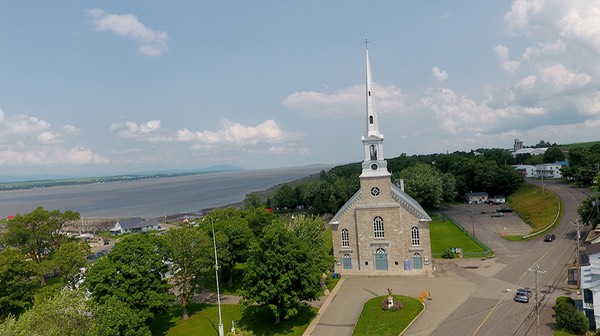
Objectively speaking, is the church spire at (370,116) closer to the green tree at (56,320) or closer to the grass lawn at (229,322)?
the grass lawn at (229,322)

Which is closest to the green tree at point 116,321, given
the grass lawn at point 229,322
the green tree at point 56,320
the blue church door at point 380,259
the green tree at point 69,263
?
the green tree at point 56,320

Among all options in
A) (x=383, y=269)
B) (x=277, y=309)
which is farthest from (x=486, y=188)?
(x=277, y=309)

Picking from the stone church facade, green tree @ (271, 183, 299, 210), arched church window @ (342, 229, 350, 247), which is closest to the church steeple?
the stone church facade

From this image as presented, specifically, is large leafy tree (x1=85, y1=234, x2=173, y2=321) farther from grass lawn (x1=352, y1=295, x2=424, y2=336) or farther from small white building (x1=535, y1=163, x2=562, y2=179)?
small white building (x1=535, y1=163, x2=562, y2=179)

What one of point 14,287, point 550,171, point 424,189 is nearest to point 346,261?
point 14,287

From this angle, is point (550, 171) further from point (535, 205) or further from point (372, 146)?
point (372, 146)

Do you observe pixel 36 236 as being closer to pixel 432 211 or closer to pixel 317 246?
pixel 317 246
